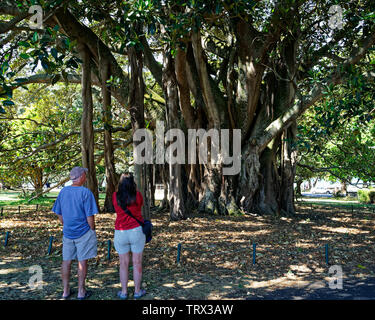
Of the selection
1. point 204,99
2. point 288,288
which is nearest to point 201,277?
point 288,288

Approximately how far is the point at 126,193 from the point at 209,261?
107 inches

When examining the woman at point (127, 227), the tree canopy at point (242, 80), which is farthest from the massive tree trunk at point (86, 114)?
the woman at point (127, 227)

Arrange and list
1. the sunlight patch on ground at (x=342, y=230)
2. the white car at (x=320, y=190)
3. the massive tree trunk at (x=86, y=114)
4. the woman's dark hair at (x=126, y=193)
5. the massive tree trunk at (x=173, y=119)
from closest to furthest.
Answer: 1. the woman's dark hair at (x=126, y=193)
2. the massive tree trunk at (x=86, y=114)
3. the sunlight patch on ground at (x=342, y=230)
4. the massive tree trunk at (x=173, y=119)
5. the white car at (x=320, y=190)

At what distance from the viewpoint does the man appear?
4.05 m

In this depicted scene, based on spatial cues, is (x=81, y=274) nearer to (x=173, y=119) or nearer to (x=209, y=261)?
(x=209, y=261)

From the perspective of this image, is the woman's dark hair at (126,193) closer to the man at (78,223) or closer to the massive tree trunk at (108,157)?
the man at (78,223)

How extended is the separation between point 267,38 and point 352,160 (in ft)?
22.7

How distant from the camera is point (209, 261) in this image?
19.6ft

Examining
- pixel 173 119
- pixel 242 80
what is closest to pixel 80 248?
pixel 173 119

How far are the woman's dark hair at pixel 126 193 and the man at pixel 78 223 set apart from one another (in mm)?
355

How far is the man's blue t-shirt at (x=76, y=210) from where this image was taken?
405cm

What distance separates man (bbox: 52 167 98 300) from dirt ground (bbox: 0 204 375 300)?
1.80 ft

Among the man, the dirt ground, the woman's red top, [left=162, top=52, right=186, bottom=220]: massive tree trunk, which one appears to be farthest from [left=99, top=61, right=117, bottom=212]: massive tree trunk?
the woman's red top

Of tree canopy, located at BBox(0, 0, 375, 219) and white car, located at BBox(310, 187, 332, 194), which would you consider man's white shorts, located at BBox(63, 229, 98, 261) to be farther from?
white car, located at BBox(310, 187, 332, 194)
